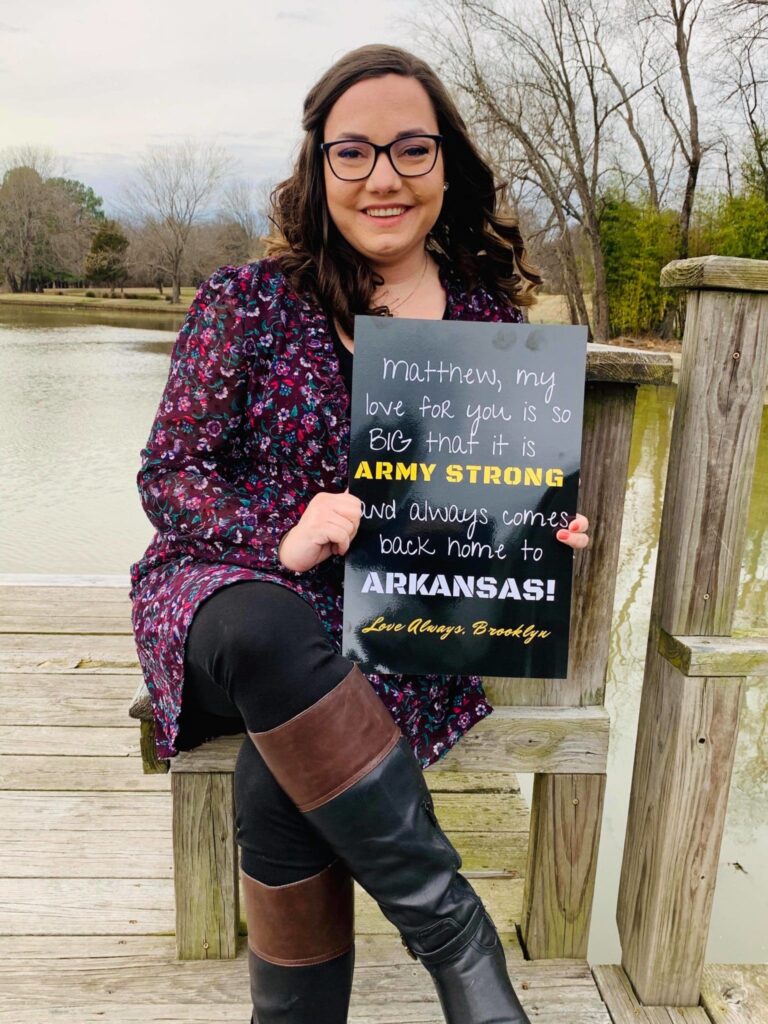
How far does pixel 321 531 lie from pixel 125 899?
87 cm

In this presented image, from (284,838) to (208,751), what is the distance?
0.26 m

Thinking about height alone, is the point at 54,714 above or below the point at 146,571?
below

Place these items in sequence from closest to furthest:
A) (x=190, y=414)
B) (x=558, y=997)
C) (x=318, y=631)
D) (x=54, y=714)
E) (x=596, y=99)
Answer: (x=318, y=631) → (x=190, y=414) → (x=558, y=997) → (x=54, y=714) → (x=596, y=99)

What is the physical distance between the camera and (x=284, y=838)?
1017mm

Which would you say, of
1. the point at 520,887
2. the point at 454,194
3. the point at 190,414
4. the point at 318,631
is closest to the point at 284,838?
the point at 318,631

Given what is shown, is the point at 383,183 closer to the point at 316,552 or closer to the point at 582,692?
the point at 316,552

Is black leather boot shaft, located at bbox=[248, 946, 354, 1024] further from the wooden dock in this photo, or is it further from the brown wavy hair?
the brown wavy hair

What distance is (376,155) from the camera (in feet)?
3.84

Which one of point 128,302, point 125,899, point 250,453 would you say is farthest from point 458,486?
point 128,302

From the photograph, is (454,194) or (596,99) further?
(596,99)

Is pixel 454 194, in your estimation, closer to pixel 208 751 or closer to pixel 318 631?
pixel 318 631

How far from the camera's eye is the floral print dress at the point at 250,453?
1.11 meters

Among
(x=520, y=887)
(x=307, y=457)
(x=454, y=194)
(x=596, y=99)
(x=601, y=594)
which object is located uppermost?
(x=596, y=99)

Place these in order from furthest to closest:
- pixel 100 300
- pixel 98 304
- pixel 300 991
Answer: pixel 100 300 < pixel 98 304 < pixel 300 991
